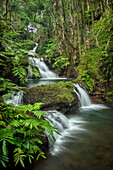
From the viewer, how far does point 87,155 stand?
2.58 metres

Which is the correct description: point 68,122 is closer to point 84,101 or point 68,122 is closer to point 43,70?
point 84,101

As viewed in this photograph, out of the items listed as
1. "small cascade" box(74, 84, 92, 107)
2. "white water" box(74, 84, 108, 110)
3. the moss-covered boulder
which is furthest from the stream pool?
"small cascade" box(74, 84, 92, 107)

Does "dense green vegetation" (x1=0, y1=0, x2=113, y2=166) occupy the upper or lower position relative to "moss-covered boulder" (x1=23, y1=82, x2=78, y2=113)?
upper

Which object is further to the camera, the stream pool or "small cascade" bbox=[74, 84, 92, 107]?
"small cascade" bbox=[74, 84, 92, 107]

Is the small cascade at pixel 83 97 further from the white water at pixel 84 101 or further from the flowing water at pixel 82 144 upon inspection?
the flowing water at pixel 82 144

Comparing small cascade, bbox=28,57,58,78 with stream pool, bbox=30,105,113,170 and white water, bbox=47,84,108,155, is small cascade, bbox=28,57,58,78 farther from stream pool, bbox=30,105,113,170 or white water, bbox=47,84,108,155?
stream pool, bbox=30,105,113,170

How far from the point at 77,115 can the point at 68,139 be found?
6.22 feet

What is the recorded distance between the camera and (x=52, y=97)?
16.7 feet

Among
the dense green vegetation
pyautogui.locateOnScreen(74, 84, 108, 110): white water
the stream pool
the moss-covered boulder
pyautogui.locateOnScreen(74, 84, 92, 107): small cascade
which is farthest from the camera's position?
pyautogui.locateOnScreen(74, 84, 92, 107): small cascade

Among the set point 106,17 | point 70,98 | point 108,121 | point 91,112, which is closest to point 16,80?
point 70,98

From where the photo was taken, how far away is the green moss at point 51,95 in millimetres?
4945

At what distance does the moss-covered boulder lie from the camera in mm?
4878

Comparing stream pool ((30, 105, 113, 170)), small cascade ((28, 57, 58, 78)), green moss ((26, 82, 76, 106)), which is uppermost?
small cascade ((28, 57, 58, 78))

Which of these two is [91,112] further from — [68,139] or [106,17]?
[106,17]
